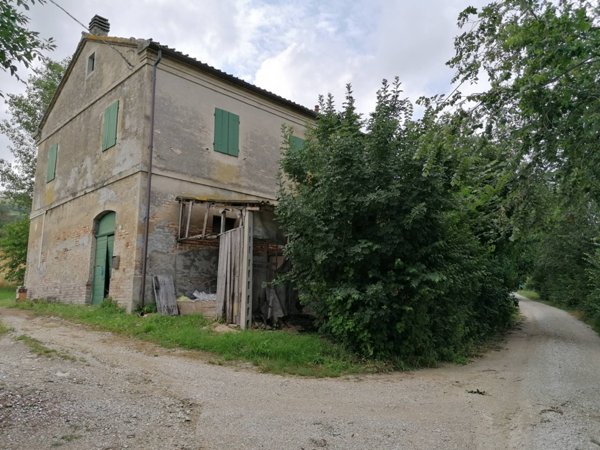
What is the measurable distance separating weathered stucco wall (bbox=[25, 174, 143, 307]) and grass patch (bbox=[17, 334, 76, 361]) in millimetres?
2976

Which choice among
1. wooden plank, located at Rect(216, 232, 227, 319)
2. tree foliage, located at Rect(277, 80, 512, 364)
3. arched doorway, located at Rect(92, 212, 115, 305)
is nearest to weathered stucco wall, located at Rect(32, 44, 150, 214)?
arched doorway, located at Rect(92, 212, 115, 305)

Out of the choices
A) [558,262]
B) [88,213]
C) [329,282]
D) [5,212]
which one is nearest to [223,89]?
[88,213]

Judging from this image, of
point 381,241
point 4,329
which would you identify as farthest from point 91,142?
point 381,241

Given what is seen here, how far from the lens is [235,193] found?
13562 mm

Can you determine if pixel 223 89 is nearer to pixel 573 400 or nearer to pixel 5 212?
pixel 573 400

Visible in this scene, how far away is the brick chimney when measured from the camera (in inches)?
617

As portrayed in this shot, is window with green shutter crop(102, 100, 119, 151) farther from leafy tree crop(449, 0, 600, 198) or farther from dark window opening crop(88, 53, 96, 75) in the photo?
leafy tree crop(449, 0, 600, 198)

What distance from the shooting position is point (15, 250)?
22.4 m

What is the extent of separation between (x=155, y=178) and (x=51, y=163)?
7174mm

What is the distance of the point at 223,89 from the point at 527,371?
11.0 metres

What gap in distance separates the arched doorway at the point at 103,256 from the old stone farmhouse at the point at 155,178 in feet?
0.10

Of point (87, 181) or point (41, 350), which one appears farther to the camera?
point (87, 181)

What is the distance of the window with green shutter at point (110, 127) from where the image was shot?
1305 cm

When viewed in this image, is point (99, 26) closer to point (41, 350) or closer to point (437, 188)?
point (41, 350)
